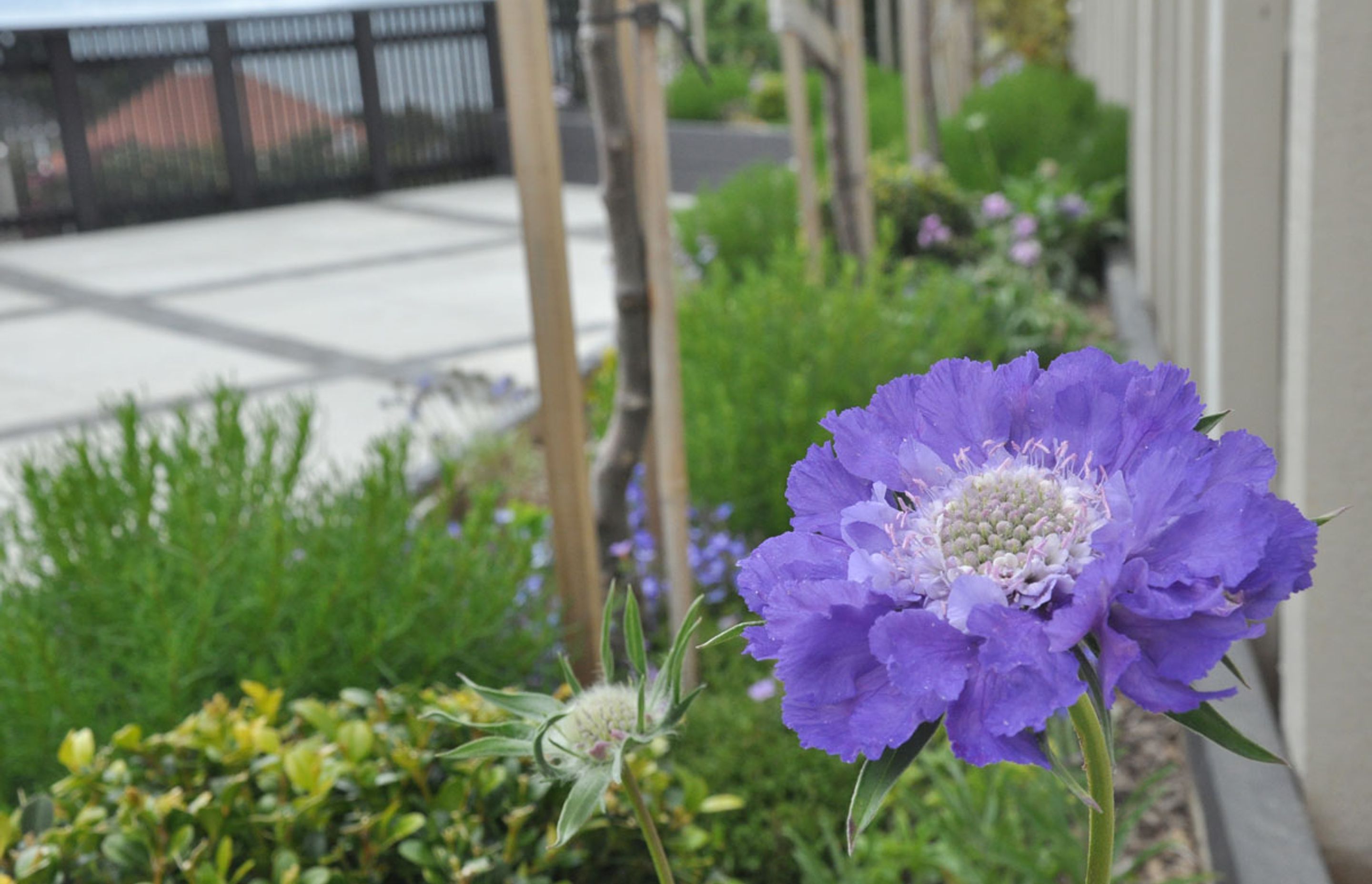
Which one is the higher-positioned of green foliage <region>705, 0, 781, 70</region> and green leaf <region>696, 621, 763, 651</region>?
green foliage <region>705, 0, 781, 70</region>

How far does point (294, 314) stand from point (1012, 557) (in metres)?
6.68

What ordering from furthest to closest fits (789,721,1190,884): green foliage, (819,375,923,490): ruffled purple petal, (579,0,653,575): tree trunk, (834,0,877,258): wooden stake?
(834,0,877,258): wooden stake → (579,0,653,575): tree trunk → (789,721,1190,884): green foliage → (819,375,923,490): ruffled purple petal

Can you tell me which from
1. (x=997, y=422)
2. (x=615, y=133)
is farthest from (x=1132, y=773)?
(x=997, y=422)

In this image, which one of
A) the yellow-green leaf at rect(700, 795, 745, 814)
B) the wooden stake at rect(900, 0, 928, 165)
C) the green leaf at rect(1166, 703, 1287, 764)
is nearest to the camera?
the green leaf at rect(1166, 703, 1287, 764)

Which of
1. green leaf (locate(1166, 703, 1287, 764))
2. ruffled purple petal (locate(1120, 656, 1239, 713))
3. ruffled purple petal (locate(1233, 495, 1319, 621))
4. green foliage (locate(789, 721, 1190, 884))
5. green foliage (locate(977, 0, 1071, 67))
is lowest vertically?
green foliage (locate(789, 721, 1190, 884))

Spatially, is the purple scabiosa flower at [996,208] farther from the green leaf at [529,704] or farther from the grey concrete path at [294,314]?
the green leaf at [529,704]

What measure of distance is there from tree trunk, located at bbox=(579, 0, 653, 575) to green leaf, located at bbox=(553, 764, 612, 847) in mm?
1457

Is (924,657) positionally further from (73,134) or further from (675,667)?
(73,134)

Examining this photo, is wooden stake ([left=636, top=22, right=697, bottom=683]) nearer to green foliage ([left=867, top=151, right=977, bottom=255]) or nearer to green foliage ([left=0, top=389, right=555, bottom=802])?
green foliage ([left=0, top=389, right=555, bottom=802])

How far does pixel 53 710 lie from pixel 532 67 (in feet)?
3.47

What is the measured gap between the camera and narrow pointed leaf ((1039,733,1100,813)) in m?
0.43

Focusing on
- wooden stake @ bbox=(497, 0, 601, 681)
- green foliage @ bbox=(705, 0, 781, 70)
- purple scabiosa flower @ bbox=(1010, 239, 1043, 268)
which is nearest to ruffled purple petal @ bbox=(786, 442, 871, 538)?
wooden stake @ bbox=(497, 0, 601, 681)

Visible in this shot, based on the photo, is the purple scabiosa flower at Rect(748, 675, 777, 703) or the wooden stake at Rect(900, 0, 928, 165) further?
the wooden stake at Rect(900, 0, 928, 165)

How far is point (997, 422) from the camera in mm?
545
